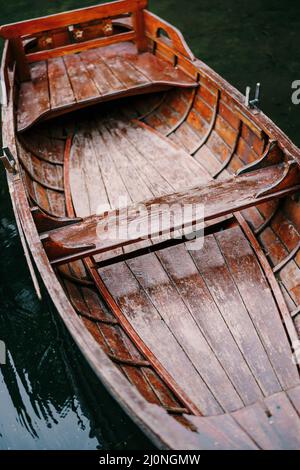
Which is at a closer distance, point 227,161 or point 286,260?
point 286,260

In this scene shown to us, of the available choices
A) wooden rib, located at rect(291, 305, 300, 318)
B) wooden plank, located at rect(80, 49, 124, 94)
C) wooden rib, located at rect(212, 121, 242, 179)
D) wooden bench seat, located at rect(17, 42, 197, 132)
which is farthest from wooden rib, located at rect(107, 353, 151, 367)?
wooden plank, located at rect(80, 49, 124, 94)

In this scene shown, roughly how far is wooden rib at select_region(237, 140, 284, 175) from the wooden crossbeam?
0.05m

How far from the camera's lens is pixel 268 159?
4105 millimetres

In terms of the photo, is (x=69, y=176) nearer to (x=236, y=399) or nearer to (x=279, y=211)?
(x=279, y=211)

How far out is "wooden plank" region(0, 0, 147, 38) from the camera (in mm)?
5703

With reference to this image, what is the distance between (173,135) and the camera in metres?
5.64

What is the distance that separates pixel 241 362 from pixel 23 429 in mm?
1938

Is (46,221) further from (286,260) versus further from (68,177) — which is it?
(286,260)

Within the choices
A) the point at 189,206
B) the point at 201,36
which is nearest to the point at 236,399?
the point at 189,206

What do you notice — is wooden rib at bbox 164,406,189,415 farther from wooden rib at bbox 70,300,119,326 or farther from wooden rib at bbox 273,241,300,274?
wooden rib at bbox 273,241,300,274

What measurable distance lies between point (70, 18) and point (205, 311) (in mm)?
4265

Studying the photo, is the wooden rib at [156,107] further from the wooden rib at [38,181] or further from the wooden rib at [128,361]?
the wooden rib at [128,361]

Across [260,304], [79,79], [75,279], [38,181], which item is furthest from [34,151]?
[260,304]

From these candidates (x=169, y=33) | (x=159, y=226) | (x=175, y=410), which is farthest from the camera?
(x=169, y=33)
